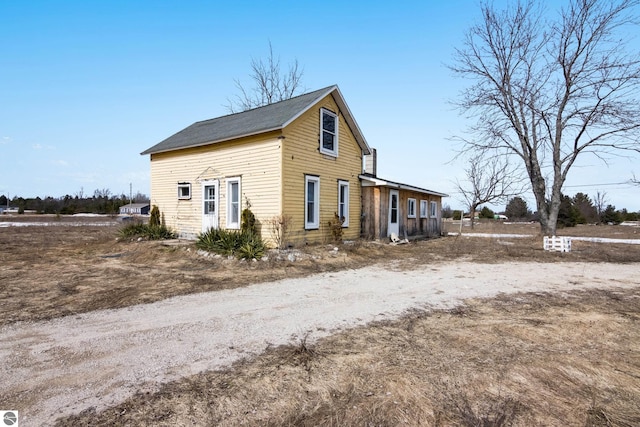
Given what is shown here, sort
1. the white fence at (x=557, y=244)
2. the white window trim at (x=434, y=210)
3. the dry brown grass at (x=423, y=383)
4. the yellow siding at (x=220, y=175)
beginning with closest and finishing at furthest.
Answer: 1. the dry brown grass at (x=423, y=383)
2. the yellow siding at (x=220, y=175)
3. the white fence at (x=557, y=244)
4. the white window trim at (x=434, y=210)

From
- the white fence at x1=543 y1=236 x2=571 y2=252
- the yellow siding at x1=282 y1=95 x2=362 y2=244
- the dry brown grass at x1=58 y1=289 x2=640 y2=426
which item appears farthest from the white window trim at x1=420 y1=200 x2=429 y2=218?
the dry brown grass at x1=58 y1=289 x2=640 y2=426

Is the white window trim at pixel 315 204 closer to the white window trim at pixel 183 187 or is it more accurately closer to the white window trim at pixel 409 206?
the white window trim at pixel 183 187

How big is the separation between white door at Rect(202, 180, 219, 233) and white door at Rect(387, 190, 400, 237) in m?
8.54

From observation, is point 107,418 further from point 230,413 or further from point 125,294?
point 125,294

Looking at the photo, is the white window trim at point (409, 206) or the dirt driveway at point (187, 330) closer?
Result: the dirt driveway at point (187, 330)

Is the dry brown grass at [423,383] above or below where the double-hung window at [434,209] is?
below

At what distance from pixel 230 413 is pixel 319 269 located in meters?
6.81

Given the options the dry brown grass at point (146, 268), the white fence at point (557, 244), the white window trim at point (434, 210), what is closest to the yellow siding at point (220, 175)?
the dry brown grass at point (146, 268)

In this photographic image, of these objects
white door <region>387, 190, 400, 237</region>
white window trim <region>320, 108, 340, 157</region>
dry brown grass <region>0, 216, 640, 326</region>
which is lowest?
dry brown grass <region>0, 216, 640, 326</region>

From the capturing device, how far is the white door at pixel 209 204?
13.4 metres

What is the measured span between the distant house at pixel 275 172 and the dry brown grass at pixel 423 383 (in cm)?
819

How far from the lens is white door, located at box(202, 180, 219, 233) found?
1343 cm

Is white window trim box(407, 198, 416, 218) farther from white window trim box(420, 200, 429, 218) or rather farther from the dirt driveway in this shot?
the dirt driveway

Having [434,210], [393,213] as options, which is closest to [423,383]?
[393,213]
